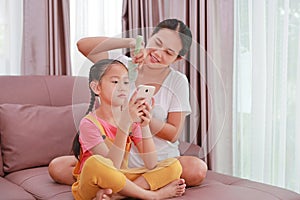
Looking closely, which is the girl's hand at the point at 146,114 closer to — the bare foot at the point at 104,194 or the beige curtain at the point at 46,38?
the bare foot at the point at 104,194

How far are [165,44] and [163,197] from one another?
1.81ft

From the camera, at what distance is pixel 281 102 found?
2332 mm

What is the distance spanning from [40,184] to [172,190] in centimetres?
60

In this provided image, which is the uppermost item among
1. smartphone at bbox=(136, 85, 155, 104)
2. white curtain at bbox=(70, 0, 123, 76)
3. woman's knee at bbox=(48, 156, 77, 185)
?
white curtain at bbox=(70, 0, 123, 76)

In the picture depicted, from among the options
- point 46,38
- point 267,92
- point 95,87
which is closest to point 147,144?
point 95,87

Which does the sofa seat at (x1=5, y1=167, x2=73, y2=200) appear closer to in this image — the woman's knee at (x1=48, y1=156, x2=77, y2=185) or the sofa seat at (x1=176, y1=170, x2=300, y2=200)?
the woman's knee at (x1=48, y1=156, x2=77, y2=185)

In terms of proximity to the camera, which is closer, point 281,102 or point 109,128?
point 109,128

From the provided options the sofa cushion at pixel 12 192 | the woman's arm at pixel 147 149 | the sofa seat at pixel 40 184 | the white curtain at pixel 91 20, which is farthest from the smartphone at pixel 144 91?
the white curtain at pixel 91 20

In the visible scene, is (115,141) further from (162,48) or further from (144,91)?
(162,48)

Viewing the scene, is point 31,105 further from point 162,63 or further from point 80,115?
point 162,63

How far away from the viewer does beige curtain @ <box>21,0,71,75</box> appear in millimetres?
2750

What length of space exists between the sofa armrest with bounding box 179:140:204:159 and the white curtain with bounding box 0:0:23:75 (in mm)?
1478

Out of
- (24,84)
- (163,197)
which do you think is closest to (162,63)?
(163,197)

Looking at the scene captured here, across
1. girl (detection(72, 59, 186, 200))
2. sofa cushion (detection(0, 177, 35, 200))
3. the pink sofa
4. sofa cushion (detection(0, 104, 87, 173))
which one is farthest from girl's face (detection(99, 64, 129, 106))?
sofa cushion (detection(0, 104, 87, 173))
